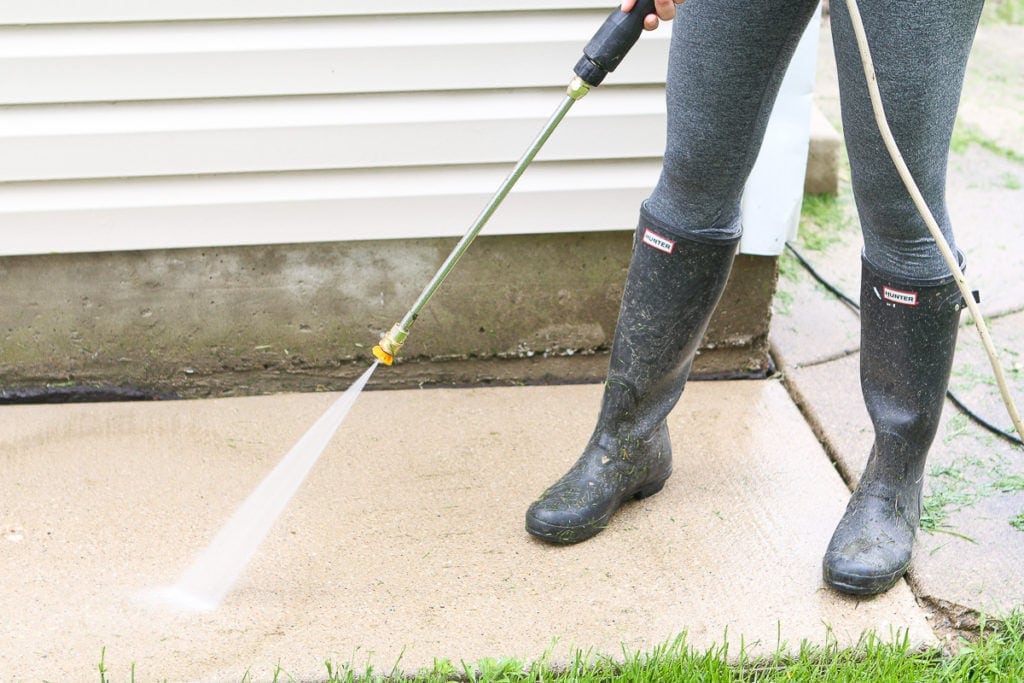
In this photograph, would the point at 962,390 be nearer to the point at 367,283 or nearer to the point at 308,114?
the point at 367,283

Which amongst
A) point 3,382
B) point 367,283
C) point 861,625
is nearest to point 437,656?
point 861,625

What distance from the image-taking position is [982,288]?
9.66ft

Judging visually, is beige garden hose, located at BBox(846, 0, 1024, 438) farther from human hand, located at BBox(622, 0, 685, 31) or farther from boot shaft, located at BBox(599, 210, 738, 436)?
boot shaft, located at BBox(599, 210, 738, 436)

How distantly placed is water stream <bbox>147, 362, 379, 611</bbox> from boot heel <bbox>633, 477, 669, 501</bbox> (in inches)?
23.1

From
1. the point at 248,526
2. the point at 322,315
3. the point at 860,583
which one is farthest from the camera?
the point at 322,315

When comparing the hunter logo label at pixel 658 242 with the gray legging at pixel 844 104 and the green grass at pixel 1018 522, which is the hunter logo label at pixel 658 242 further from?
the green grass at pixel 1018 522

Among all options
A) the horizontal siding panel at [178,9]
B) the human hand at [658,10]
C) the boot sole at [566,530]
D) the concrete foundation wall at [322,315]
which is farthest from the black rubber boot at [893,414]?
the horizontal siding panel at [178,9]

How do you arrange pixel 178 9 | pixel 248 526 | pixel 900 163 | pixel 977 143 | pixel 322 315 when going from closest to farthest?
pixel 900 163 → pixel 248 526 → pixel 178 9 → pixel 322 315 → pixel 977 143

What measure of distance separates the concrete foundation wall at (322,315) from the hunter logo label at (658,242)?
62cm

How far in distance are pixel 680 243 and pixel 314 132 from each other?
0.91 m

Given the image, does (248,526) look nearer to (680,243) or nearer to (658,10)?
(680,243)

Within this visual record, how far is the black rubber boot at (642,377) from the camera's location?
76.7 inches

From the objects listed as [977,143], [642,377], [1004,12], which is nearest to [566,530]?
[642,377]

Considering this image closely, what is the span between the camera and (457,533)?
2.07m
